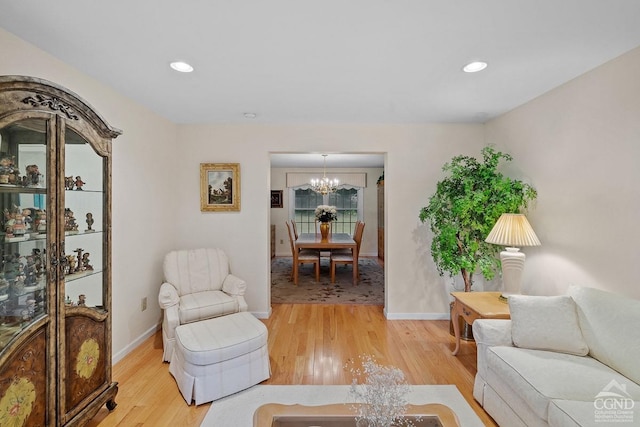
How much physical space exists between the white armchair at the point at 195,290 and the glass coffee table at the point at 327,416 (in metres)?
1.44

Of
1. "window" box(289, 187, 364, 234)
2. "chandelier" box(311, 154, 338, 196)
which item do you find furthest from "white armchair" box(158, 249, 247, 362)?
"window" box(289, 187, 364, 234)

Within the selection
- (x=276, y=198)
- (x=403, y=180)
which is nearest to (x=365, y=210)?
(x=276, y=198)

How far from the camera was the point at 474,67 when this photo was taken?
6.83 ft

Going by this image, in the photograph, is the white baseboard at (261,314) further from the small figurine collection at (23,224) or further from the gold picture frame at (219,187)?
the small figurine collection at (23,224)

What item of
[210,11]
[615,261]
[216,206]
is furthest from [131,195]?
[615,261]

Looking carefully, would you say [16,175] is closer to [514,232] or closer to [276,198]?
[514,232]

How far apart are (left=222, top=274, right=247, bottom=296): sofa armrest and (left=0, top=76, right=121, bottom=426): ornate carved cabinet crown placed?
3.84 ft

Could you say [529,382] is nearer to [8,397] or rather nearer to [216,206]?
[8,397]

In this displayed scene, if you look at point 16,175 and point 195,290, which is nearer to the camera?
point 16,175

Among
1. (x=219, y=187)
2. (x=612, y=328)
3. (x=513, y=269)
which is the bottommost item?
(x=612, y=328)

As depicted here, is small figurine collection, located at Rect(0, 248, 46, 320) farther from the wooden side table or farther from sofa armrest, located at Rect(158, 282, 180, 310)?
the wooden side table

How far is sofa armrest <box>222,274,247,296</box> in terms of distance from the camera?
2871mm

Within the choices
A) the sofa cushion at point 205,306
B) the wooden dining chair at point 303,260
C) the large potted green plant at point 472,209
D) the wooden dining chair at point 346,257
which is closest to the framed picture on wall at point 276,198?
the wooden dining chair at point 303,260

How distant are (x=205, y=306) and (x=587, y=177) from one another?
327cm
